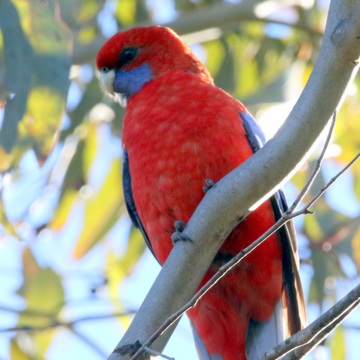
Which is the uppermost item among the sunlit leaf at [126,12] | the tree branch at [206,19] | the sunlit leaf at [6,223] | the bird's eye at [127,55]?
the sunlit leaf at [126,12]

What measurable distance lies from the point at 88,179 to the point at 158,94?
1837 millimetres

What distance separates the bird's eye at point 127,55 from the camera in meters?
3.39

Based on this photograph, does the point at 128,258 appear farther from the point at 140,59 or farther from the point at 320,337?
the point at 320,337

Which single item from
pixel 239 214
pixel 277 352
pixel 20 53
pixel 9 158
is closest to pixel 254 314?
pixel 239 214

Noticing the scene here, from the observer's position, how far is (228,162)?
8.26ft

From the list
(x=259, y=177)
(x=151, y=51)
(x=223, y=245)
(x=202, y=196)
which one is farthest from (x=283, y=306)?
(x=151, y=51)

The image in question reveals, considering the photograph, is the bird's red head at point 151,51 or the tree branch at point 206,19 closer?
the bird's red head at point 151,51

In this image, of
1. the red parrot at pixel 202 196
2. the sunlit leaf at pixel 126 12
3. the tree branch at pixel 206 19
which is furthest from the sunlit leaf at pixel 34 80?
the sunlit leaf at pixel 126 12

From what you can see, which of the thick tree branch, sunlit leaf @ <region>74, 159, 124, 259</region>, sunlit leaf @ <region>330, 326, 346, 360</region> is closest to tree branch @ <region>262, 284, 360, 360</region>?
the thick tree branch

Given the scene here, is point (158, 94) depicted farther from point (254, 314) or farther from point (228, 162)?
point (254, 314)

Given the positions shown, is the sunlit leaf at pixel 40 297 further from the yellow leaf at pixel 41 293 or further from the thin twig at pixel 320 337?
the thin twig at pixel 320 337

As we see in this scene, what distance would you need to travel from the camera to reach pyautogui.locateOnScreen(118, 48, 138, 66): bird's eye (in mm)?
3387

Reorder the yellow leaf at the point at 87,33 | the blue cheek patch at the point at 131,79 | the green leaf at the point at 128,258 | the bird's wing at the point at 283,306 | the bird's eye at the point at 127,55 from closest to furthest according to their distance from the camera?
the bird's wing at the point at 283,306 < the blue cheek patch at the point at 131,79 < the bird's eye at the point at 127,55 < the green leaf at the point at 128,258 < the yellow leaf at the point at 87,33

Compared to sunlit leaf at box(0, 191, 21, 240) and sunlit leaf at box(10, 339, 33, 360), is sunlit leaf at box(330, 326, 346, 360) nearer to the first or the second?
sunlit leaf at box(10, 339, 33, 360)
